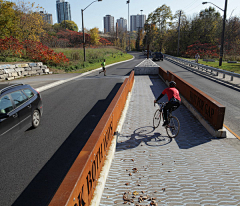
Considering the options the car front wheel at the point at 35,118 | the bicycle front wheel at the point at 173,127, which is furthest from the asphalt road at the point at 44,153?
the bicycle front wheel at the point at 173,127

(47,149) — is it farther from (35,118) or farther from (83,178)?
(83,178)

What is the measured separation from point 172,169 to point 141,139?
2011 mm

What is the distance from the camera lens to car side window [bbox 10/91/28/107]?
6684 millimetres

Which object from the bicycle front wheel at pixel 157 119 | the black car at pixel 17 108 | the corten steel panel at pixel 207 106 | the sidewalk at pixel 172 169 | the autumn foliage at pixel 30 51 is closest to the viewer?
the sidewalk at pixel 172 169

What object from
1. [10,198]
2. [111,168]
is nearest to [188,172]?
[111,168]

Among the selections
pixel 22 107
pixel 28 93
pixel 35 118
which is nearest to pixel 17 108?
pixel 22 107

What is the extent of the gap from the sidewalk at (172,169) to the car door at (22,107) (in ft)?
10.7

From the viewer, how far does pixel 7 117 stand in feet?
19.5

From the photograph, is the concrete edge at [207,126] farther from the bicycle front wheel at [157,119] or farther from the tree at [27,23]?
the tree at [27,23]

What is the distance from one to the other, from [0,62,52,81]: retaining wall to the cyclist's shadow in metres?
15.8

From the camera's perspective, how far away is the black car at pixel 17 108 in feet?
19.8

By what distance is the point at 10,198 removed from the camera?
411 cm

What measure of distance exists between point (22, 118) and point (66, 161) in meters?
2.43

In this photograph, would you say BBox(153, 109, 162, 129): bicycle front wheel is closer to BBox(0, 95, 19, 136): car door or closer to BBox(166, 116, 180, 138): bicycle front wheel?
BBox(166, 116, 180, 138): bicycle front wheel
